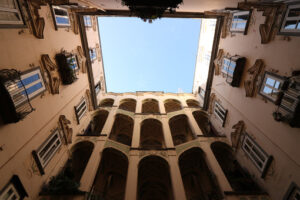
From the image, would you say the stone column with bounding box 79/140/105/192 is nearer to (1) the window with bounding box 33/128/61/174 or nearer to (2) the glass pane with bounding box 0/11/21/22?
(1) the window with bounding box 33/128/61/174

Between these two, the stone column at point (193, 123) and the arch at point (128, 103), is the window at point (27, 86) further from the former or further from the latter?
the stone column at point (193, 123)

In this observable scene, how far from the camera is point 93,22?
64.2 ft

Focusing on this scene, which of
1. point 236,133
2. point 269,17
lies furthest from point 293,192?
point 269,17

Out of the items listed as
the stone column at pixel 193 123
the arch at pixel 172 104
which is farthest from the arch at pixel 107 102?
the stone column at pixel 193 123

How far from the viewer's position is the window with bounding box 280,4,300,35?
775cm

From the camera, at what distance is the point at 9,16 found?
7.40 m

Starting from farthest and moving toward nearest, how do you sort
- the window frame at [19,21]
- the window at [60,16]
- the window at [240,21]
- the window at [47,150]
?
the window at [240,21], the window at [60,16], the window at [47,150], the window frame at [19,21]

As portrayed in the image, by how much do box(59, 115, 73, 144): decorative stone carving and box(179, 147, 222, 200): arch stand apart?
9.54 metres

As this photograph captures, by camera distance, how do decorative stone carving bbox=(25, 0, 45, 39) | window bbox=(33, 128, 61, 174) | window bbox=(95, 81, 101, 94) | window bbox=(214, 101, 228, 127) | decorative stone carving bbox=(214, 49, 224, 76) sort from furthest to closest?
window bbox=(95, 81, 101, 94) → decorative stone carving bbox=(214, 49, 224, 76) → window bbox=(214, 101, 228, 127) → window bbox=(33, 128, 61, 174) → decorative stone carving bbox=(25, 0, 45, 39)

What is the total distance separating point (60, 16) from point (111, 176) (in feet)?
48.5

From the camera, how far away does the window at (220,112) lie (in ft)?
49.4

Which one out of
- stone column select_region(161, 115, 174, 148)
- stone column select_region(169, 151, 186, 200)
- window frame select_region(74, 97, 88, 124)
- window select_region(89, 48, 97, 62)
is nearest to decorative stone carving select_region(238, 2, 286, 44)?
stone column select_region(161, 115, 174, 148)

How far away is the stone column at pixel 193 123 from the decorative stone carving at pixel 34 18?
48.1ft

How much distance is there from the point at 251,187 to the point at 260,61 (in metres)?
8.28
